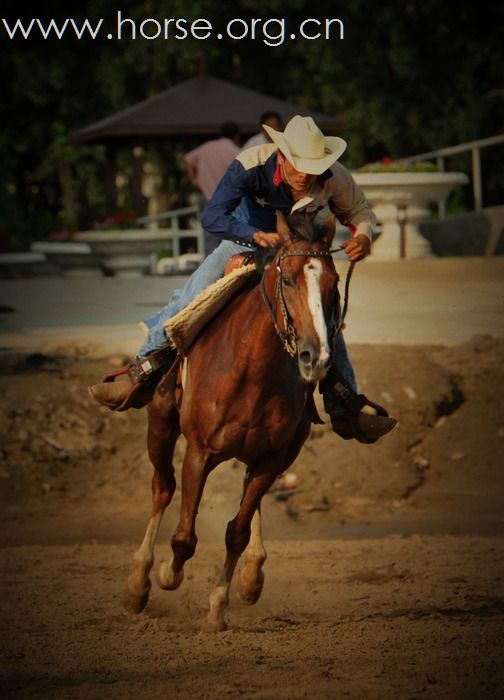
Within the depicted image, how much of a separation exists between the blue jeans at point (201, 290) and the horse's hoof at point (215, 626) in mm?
1590

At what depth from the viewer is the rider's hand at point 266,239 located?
7.65 meters

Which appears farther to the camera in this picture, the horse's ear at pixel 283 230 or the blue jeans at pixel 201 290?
the blue jeans at pixel 201 290

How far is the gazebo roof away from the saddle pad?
18683 mm

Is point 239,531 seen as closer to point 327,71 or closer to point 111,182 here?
point 111,182

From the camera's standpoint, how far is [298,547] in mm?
11359

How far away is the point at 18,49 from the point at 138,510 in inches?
1036

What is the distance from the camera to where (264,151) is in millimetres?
8227

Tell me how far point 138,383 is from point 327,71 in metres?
26.7

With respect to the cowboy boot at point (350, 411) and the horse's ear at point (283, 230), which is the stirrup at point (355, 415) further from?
the horse's ear at point (283, 230)

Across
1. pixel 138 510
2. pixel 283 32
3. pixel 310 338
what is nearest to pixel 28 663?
pixel 310 338

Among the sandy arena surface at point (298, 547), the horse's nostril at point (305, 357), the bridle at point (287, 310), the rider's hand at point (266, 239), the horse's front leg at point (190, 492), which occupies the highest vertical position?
the rider's hand at point (266, 239)

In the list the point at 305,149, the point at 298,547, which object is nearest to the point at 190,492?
the point at 305,149

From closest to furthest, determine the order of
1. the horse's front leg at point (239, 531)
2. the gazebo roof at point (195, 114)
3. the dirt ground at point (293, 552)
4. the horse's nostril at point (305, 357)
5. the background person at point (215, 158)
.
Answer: the horse's nostril at point (305, 357) → the dirt ground at point (293, 552) → the horse's front leg at point (239, 531) → the background person at point (215, 158) → the gazebo roof at point (195, 114)

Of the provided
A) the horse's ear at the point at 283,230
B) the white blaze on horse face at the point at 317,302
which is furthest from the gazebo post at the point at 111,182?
the white blaze on horse face at the point at 317,302
